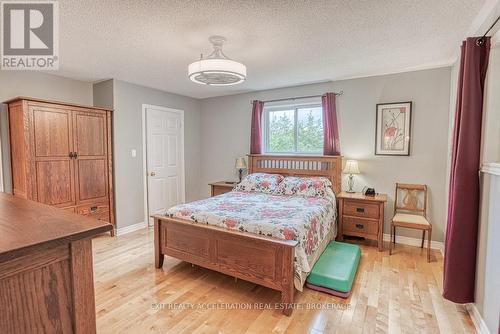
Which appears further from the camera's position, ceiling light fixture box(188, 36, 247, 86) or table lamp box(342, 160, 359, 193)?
table lamp box(342, 160, 359, 193)

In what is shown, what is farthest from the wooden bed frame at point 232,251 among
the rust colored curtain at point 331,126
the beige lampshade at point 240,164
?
the rust colored curtain at point 331,126

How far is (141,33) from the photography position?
2.32 metres

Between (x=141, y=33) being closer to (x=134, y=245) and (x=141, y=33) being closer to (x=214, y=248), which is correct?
(x=214, y=248)

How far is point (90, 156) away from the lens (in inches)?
144

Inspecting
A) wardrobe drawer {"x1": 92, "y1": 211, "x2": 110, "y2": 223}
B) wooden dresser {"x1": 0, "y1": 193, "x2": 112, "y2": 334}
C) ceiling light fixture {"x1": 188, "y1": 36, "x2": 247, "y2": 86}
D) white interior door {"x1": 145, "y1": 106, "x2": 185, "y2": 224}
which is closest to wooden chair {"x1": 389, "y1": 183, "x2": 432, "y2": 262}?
ceiling light fixture {"x1": 188, "y1": 36, "x2": 247, "y2": 86}

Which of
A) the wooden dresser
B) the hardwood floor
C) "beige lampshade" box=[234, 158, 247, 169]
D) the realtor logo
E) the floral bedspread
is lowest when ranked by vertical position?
the hardwood floor

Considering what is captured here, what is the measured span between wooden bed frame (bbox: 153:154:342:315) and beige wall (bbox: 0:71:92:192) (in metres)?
2.31

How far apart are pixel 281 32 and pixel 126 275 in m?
2.86

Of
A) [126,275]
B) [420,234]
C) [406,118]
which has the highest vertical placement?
[406,118]

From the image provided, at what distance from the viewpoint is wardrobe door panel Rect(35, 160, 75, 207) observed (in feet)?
10.4

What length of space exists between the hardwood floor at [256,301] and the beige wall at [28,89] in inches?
74.1

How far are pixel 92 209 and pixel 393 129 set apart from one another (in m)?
4.39

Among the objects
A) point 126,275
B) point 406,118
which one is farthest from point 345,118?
point 126,275

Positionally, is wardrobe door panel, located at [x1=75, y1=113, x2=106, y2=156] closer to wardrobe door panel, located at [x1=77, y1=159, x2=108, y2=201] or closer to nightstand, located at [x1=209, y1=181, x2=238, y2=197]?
wardrobe door panel, located at [x1=77, y1=159, x2=108, y2=201]
